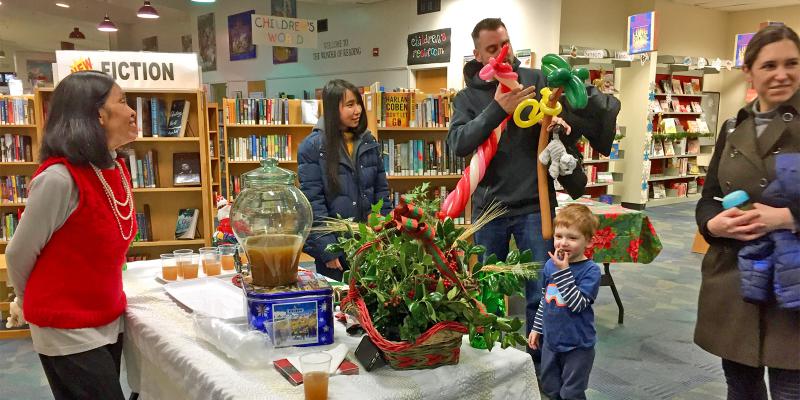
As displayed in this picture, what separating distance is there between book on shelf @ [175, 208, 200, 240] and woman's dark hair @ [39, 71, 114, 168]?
2826mm

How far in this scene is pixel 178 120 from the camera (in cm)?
426

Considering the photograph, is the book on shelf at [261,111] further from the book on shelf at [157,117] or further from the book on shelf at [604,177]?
the book on shelf at [604,177]

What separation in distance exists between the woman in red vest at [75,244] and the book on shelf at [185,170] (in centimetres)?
273

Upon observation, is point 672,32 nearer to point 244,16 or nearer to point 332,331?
point 244,16

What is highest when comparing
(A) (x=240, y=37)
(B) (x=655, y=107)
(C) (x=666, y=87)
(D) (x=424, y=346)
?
(A) (x=240, y=37)

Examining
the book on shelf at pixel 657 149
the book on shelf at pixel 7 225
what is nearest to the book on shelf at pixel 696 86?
the book on shelf at pixel 657 149

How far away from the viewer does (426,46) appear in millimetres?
9422

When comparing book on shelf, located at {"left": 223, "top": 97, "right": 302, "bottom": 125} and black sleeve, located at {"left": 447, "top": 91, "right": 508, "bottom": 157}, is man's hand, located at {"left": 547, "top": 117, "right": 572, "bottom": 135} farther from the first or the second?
book on shelf, located at {"left": 223, "top": 97, "right": 302, "bottom": 125}

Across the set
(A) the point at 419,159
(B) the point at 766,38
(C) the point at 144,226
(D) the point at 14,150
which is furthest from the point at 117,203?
(D) the point at 14,150

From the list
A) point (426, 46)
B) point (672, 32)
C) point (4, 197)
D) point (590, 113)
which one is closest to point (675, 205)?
point (672, 32)

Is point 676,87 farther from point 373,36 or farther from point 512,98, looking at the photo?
point 512,98

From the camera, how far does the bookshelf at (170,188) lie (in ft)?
13.9

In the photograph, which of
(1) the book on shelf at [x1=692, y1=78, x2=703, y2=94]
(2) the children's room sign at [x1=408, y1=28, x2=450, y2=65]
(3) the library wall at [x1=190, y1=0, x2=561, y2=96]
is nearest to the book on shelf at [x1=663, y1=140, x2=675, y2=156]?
(1) the book on shelf at [x1=692, y1=78, x2=703, y2=94]

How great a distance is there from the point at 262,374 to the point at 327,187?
1553 mm
